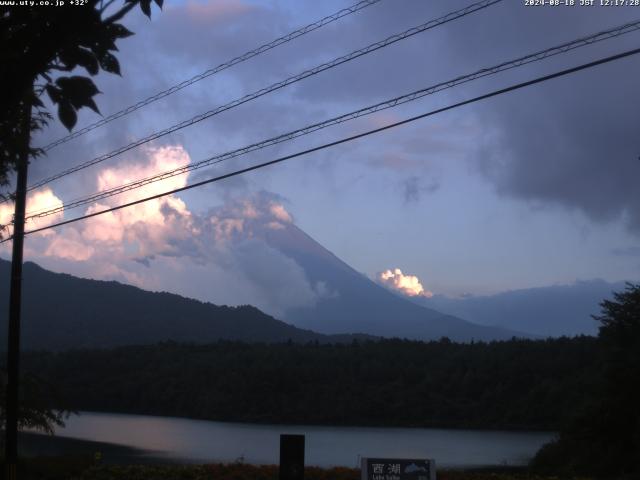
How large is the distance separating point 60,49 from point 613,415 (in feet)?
84.7

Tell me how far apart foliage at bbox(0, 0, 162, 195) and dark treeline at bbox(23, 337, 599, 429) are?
176ft

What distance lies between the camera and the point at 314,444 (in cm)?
4047

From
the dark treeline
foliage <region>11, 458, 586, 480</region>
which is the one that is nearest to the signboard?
foliage <region>11, 458, 586, 480</region>

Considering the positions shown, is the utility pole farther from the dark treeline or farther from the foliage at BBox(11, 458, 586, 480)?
the dark treeline

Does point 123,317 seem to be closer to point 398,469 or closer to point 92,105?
point 398,469

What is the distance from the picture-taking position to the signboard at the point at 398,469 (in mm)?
12008

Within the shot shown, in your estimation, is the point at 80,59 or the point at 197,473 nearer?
the point at 80,59

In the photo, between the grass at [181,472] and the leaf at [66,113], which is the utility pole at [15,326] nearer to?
the grass at [181,472]

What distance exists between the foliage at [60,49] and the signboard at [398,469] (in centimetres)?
867

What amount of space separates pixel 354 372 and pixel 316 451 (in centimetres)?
3524

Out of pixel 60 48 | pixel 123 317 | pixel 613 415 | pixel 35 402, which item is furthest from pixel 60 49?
pixel 123 317

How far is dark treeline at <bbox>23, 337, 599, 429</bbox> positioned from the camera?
61188 mm

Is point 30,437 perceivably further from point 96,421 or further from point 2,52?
point 2,52

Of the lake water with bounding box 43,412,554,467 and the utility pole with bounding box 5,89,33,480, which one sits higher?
the utility pole with bounding box 5,89,33,480
